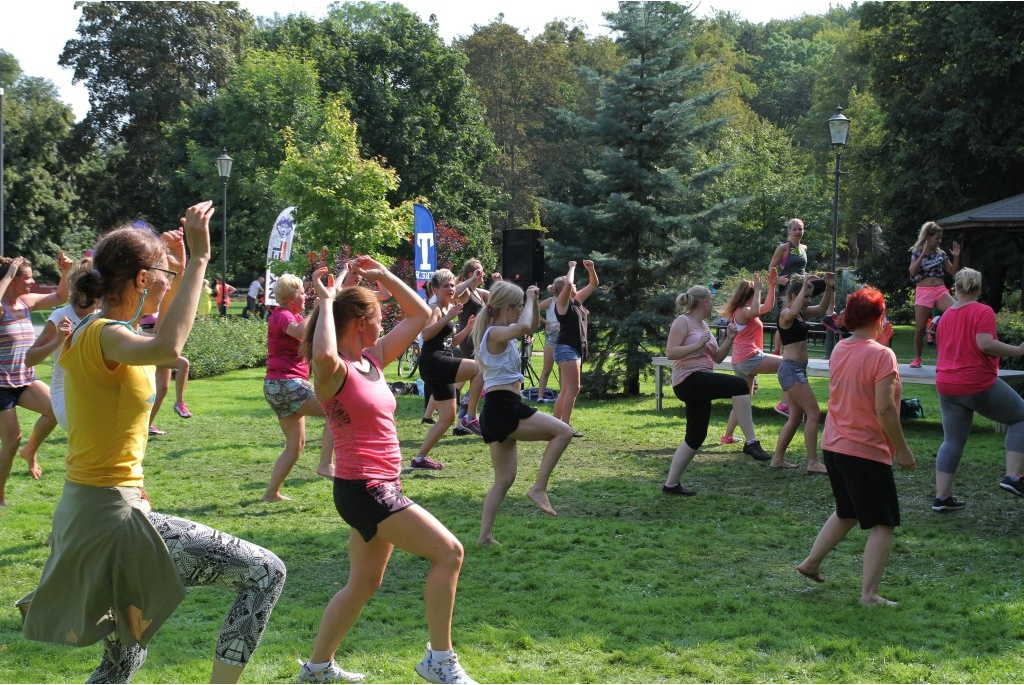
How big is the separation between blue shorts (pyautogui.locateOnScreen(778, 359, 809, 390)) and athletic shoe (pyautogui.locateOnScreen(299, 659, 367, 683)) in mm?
6258

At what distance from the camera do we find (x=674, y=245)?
56.2 feet

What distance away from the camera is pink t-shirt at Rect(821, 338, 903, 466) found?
5742mm

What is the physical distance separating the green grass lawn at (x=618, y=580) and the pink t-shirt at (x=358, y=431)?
113cm

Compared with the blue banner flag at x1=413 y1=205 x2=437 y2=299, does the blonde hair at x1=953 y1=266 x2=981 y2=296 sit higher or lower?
lower

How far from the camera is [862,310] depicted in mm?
5863

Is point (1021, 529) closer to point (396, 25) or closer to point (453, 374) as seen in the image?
point (453, 374)

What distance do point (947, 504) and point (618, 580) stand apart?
3.49 metres

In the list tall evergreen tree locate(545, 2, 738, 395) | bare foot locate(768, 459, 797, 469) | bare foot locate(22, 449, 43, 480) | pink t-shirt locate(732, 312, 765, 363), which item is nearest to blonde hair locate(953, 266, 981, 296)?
pink t-shirt locate(732, 312, 765, 363)

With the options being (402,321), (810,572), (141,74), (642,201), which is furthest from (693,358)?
(141,74)

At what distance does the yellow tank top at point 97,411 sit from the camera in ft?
11.2

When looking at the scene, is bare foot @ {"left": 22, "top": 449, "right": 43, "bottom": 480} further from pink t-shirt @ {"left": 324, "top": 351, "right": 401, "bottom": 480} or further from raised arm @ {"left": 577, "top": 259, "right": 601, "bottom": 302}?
pink t-shirt @ {"left": 324, "top": 351, "right": 401, "bottom": 480}

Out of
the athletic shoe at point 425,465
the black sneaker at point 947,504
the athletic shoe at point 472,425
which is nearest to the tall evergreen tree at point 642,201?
the athletic shoe at point 472,425

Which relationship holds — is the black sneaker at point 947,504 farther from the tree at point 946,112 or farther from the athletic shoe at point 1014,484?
the tree at point 946,112

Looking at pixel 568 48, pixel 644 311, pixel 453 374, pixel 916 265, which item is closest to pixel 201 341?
pixel 644 311
